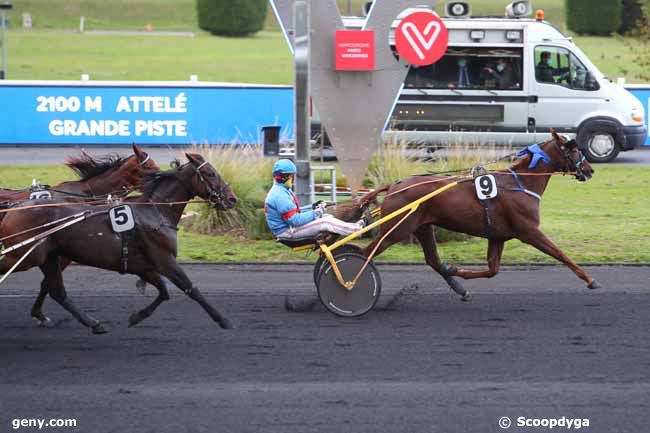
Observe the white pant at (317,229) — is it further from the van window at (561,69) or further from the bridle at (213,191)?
the van window at (561,69)

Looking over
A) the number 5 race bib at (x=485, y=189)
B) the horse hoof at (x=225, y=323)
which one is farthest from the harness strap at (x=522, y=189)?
the horse hoof at (x=225, y=323)

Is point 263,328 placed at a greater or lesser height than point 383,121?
lesser

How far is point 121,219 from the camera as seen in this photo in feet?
28.3

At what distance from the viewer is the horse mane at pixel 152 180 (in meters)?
9.05

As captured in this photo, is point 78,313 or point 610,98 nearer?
point 78,313

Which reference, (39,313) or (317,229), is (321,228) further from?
(39,313)

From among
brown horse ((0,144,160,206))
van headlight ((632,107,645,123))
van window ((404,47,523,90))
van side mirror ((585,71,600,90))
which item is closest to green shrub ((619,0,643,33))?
van headlight ((632,107,645,123))

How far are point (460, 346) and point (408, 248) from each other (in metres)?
4.78

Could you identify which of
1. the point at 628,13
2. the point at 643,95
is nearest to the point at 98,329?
the point at 643,95

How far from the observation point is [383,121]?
1395 cm

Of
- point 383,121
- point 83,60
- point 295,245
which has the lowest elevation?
point 295,245

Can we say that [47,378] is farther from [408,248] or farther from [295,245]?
[408,248]

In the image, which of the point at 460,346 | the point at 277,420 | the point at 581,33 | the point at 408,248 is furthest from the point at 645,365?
the point at 581,33

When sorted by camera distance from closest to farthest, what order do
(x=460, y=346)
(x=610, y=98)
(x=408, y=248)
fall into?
(x=460, y=346) < (x=408, y=248) < (x=610, y=98)
